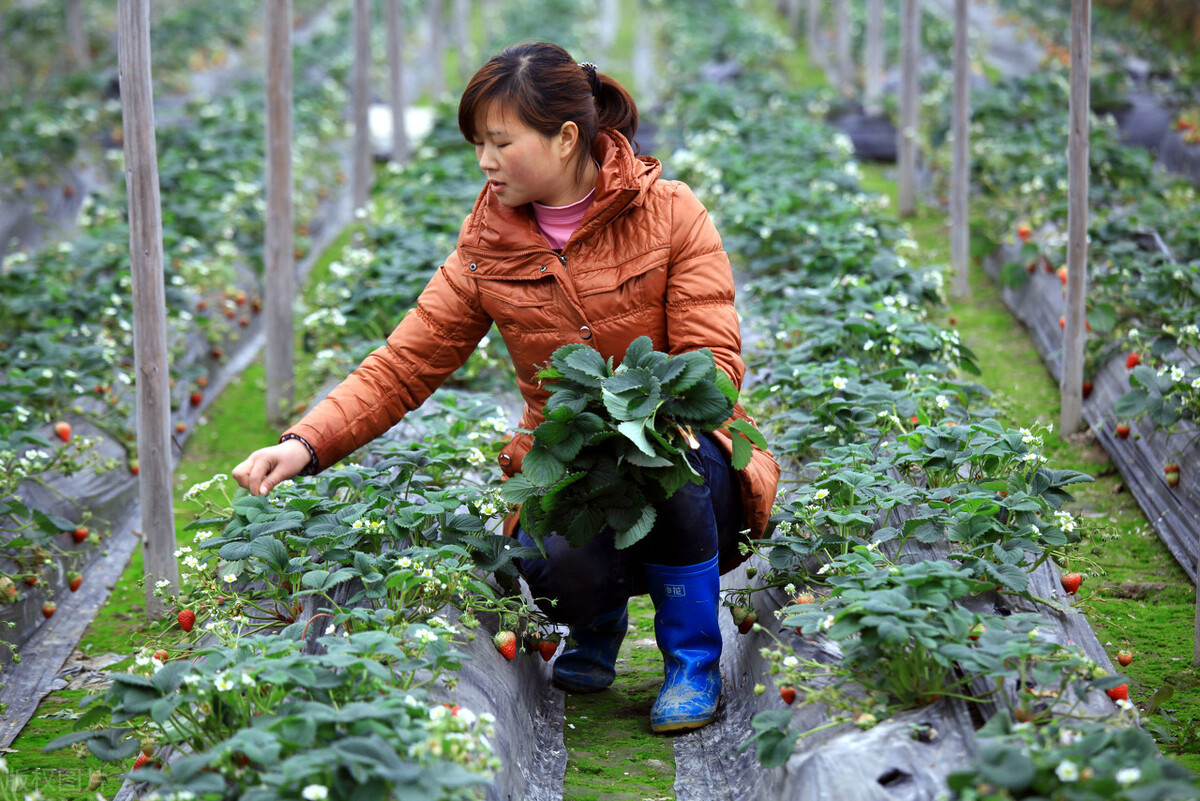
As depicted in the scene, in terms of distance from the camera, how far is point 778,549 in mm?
2391

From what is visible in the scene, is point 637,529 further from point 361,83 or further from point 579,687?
point 361,83

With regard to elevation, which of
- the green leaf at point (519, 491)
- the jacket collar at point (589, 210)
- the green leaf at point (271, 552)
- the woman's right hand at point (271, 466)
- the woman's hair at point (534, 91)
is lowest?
the green leaf at point (271, 552)

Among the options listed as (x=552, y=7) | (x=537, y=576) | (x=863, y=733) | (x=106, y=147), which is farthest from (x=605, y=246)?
(x=552, y=7)

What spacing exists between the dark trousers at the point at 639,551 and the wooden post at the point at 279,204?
2498 mm

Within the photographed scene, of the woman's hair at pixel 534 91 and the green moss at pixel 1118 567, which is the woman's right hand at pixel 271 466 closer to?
the woman's hair at pixel 534 91

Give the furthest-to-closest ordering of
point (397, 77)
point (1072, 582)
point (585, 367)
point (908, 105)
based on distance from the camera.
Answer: point (397, 77) < point (908, 105) < point (1072, 582) < point (585, 367)

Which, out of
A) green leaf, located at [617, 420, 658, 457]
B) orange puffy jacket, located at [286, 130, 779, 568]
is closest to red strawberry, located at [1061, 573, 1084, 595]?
orange puffy jacket, located at [286, 130, 779, 568]

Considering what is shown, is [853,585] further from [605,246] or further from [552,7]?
[552,7]

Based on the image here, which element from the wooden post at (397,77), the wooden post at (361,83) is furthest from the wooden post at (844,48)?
the wooden post at (361,83)

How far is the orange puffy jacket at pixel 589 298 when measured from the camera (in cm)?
233

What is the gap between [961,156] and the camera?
5695 millimetres

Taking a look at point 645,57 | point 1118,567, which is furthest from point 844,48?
point 1118,567

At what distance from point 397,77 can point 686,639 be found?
6658 millimetres

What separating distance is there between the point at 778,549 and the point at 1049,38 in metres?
12.4
